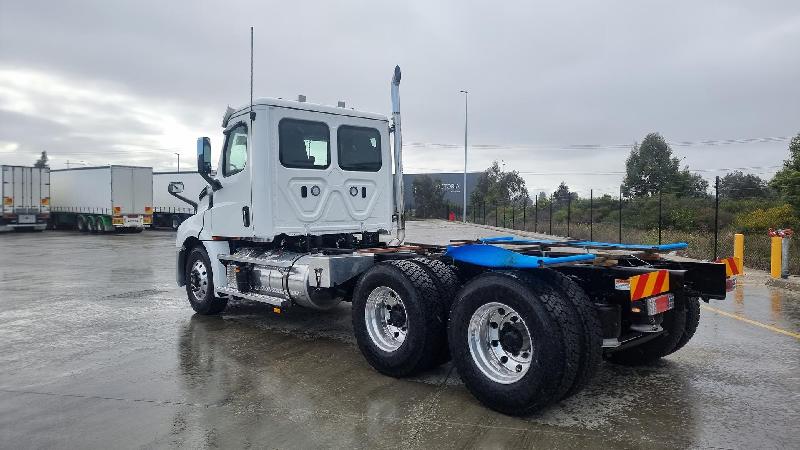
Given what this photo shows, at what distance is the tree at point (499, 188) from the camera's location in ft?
171

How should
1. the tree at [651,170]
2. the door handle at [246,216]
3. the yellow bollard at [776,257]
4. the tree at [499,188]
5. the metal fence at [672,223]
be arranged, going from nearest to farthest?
the door handle at [246,216] < the yellow bollard at [776,257] < the metal fence at [672,223] < the tree at [651,170] < the tree at [499,188]

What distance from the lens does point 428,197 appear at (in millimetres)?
55031

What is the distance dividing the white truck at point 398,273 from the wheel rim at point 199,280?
0.03 meters

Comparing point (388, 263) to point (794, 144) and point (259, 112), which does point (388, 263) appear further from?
point (794, 144)

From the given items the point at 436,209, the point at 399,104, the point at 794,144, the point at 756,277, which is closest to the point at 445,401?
the point at 399,104

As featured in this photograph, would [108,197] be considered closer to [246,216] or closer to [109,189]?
[109,189]

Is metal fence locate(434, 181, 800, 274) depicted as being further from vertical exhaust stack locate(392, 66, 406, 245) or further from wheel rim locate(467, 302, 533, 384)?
wheel rim locate(467, 302, 533, 384)

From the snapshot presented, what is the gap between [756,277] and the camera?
1264cm

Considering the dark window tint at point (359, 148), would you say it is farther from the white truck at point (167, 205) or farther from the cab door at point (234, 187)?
the white truck at point (167, 205)

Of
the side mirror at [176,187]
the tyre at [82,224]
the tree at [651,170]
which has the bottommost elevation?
the tyre at [82,224]

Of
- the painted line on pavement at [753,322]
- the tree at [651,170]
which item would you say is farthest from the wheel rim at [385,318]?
the tree at [651,170]

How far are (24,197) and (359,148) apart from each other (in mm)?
31018

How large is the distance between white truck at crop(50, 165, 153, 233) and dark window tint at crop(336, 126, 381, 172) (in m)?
27.4

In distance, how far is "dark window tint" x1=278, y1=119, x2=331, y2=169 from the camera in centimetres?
743
